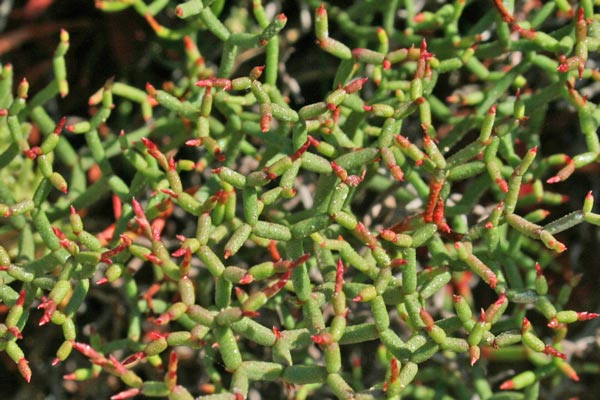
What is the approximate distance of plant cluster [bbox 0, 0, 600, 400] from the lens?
927 millimetres

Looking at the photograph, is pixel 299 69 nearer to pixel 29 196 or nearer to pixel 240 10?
pixel 240 10

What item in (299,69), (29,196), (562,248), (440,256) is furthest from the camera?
(299,69)

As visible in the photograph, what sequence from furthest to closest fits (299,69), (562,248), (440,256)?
1. (299,69)
2. (440,256)
3. (562,248)

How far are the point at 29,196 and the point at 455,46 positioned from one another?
65 centimetres

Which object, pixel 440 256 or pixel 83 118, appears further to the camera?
pixel 83 118

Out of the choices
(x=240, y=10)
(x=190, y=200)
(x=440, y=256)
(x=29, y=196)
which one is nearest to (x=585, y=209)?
(x=440, y=256)

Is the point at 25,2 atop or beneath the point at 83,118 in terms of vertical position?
atop

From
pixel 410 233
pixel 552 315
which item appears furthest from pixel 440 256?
pixel 552 315

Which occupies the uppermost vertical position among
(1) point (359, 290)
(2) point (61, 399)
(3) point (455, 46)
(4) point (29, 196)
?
(3) point (455, 46)

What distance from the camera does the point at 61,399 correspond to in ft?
4.07

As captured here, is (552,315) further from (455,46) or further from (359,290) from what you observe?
(455,46)

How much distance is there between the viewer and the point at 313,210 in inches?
39.7

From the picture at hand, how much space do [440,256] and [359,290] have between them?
14 cm

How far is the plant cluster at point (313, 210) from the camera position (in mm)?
927
